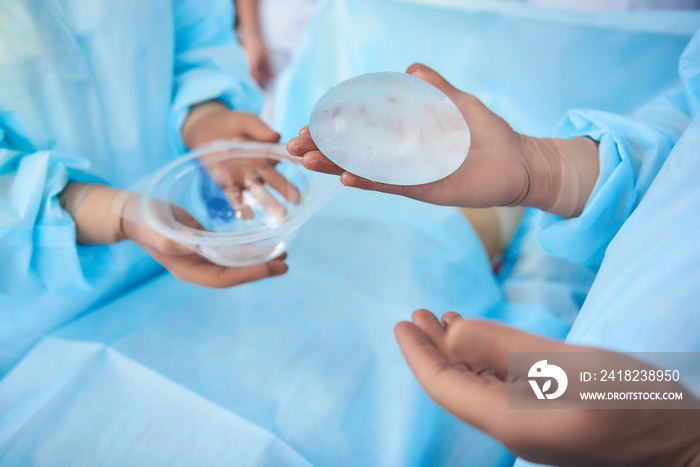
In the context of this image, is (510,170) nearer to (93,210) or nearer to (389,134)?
(389,134)

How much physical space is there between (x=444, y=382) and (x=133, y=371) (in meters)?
0.42

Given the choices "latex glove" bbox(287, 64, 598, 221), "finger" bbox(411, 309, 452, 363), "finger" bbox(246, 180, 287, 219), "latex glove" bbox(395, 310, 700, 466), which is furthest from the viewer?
"finger" bbox(246, 180, 287, 219)

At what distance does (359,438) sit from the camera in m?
0.51

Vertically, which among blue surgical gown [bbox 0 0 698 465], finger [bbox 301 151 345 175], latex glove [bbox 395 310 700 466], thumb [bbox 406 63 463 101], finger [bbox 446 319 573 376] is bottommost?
blue surgical gown [bbox 0 0 698 465]

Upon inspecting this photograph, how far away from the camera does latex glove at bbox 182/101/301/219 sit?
0.68m

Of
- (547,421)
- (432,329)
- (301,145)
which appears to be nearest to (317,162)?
(301,145)

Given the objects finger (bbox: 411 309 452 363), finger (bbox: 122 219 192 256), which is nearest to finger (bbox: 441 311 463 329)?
finger (bbox: 411 309 452 363)

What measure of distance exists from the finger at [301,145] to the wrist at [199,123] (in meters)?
0.34

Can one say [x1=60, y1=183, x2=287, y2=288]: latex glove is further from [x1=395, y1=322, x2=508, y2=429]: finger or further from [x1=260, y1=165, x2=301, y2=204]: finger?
[x1=395, y1=322, x2=508, y2=429]: finger

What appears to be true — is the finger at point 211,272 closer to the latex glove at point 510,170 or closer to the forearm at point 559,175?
the latex glove at point 510,170

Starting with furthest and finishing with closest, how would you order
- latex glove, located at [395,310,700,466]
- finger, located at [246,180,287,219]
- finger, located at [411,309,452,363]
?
finger, located at [246,180,287,219], finger, located at [411,309,452,363], latex glove, located at [395,310,700,466]

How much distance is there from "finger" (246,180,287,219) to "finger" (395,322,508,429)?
0.34 metres

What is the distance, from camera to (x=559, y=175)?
0.56m

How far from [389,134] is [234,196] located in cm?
36
